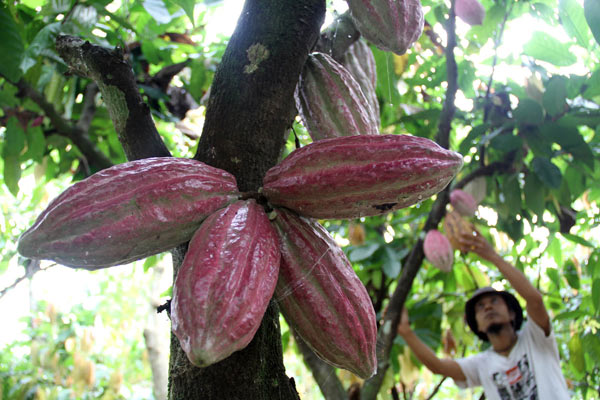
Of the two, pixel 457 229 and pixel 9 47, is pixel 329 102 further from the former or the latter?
pixel 457 229

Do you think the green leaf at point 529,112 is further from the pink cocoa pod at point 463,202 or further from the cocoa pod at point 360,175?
the cocoa pod at point 360,175

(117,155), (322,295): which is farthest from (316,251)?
(117,155)

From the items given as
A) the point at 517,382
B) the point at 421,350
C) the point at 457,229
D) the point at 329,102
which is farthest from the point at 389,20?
the point at 517,382

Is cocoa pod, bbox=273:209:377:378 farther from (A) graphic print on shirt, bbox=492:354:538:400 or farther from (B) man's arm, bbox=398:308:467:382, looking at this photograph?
(A) graphic print on shirt, bbox=492:354:538:400

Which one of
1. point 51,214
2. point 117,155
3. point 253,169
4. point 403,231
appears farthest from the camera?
point 403,231

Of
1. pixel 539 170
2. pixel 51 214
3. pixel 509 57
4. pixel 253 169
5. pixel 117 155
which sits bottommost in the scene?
pixel 117 155

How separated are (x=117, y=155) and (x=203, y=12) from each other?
0.83 metres

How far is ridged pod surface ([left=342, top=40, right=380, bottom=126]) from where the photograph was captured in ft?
4.03

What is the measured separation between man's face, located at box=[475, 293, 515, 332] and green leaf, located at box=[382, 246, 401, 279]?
70 centimetres

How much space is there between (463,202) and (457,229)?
0.54ft

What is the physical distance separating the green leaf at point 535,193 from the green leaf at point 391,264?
25.8 inches

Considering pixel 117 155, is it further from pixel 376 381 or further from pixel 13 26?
pixel 376 381

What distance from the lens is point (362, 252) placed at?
2.54 m

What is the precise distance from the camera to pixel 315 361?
79.0 inches
